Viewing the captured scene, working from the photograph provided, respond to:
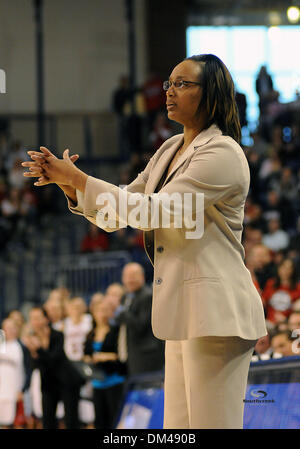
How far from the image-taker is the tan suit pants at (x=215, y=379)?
2.21m

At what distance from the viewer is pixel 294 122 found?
7.45m

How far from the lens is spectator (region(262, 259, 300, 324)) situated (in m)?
5.30

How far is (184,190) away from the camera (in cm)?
217

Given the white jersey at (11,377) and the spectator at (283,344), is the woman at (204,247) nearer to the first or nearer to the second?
the spectator at (283,344)

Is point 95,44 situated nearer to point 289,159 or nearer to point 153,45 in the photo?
point 153,45

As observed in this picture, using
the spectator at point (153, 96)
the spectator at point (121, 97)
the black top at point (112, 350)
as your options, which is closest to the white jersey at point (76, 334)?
the black top at point (112, 350)

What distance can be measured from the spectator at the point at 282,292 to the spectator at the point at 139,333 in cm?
82

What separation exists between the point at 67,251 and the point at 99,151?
9.54 ft

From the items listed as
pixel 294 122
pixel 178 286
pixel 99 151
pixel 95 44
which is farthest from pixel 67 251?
pixel 178 286

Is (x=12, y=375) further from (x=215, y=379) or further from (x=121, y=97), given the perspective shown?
(x=121, y=97)

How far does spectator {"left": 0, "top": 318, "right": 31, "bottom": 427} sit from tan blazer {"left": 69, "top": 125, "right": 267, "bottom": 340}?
4.58 m

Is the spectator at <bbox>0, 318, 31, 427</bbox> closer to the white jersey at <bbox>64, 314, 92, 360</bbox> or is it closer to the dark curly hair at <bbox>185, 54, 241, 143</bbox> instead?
the white jersey at <bbox>64, 314, 92, 360</bbox>

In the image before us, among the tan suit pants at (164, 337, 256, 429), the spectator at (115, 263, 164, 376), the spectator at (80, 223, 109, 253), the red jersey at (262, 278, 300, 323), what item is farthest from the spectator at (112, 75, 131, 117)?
the tan suit pants at (164, 337, 256, 429)

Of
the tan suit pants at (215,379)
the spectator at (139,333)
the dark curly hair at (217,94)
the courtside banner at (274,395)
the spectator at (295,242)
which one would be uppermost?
the dark curly hair at (217,94)
